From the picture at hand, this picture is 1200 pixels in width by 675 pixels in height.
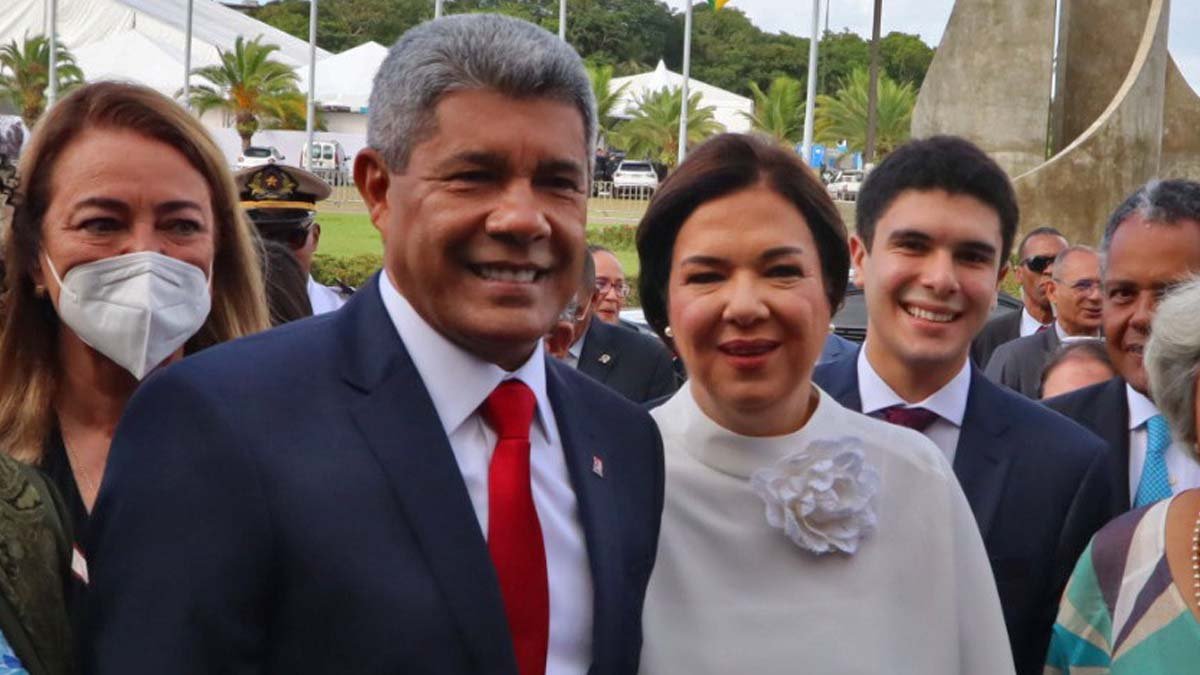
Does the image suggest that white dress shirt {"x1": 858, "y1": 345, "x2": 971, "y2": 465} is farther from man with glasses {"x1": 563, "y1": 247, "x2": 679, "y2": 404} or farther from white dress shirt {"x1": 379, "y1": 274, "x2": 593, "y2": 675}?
man with glasses {"x1": 563, "y1": 247, "x2": 679, "y2": 404}

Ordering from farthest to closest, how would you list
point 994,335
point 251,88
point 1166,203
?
1. point 251,88
2. point 994,335
3. point 1166,203

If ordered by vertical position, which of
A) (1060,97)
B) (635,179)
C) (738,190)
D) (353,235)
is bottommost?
(353,235)

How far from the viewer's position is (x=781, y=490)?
3287 mm

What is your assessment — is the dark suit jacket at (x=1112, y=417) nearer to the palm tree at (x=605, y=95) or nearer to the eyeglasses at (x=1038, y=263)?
the eyeglasses at (x=1038, y=263)

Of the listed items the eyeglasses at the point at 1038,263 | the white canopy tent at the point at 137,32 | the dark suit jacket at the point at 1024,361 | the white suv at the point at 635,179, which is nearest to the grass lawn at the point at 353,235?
the white suv at the point at 635,179

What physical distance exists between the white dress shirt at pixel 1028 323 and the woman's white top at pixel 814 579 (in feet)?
23.3

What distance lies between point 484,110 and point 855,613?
1.27 metres

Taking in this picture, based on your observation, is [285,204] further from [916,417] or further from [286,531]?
[286,531]

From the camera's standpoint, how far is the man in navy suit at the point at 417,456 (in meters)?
2.38

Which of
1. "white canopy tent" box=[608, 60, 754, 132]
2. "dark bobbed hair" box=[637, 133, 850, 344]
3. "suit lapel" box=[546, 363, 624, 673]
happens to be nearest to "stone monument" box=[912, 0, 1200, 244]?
"dark bobbed hair" box=[637, 133, 850, 344]

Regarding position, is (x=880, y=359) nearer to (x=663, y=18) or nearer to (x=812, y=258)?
(x=812, y=258)

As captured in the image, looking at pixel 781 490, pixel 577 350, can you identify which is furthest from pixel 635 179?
pixel 781 490

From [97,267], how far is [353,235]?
31.9 m

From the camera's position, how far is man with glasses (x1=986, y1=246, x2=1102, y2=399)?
26.1 ft
